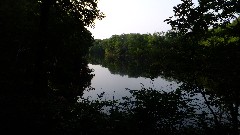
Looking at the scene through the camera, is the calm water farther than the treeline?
Yes

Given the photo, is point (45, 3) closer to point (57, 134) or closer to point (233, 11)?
point (57, 134)

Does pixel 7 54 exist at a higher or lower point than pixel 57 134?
higher

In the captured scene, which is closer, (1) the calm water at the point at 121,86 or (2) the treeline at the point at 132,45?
(2) the treeline at the point at 132,45

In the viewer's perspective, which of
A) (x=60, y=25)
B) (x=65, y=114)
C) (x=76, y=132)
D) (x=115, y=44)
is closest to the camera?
(x=76, y=132)

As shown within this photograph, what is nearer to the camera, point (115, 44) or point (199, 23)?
point (199, 23)

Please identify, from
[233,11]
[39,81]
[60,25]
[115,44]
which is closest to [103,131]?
[233,11]

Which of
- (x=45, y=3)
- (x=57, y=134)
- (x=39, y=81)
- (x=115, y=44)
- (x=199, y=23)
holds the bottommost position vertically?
(x=57, y=134)

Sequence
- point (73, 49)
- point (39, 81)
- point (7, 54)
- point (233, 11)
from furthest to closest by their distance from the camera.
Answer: point (7, 54) < point (73, 49) < point (39, 81) < point (233, 11)

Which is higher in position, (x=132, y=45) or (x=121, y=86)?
(x=132, y=45)

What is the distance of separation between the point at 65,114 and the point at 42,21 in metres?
5.54

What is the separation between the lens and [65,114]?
31.3ft

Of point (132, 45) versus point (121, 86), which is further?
point (132, 45)

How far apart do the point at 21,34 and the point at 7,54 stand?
2.27m

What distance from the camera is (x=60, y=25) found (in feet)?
49.9
